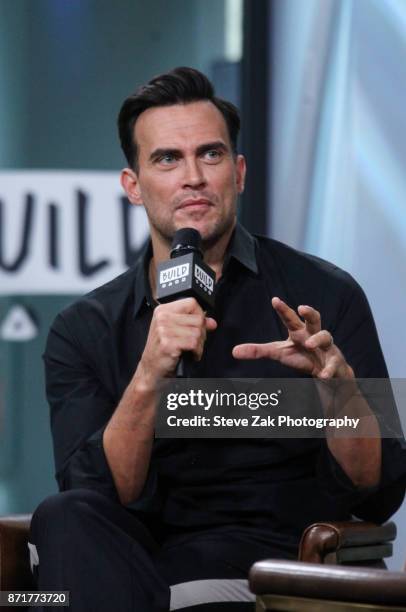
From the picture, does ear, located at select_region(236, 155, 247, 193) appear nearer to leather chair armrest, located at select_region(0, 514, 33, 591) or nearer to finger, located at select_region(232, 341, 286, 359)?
finger, located at select_region(232, 341, 286, 359)

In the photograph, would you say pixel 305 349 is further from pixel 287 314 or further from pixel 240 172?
pixel 240 172

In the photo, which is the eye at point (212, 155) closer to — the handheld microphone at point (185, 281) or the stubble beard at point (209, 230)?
the stubble beard at point (209, 230)

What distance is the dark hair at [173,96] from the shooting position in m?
2.22

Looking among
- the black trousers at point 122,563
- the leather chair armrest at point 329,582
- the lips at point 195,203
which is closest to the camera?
the leather chair armrest at point 329,582

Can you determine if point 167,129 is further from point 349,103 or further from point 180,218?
point 349,103

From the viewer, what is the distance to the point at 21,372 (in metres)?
3.78

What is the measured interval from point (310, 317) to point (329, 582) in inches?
17.8

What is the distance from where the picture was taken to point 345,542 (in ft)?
6.14

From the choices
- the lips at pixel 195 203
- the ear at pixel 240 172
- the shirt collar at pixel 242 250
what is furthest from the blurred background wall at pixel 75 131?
the lips at pixel 195 203

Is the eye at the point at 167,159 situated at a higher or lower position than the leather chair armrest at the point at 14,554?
higher

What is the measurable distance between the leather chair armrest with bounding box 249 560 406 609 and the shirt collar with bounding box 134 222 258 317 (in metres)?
0.79

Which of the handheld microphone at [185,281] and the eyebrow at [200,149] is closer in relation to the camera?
the handheld microphone at [185,281]

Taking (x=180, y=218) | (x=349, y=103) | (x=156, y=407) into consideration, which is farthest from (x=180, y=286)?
(x=349, y=103)

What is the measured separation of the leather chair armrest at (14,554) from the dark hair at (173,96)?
2.40 ft
